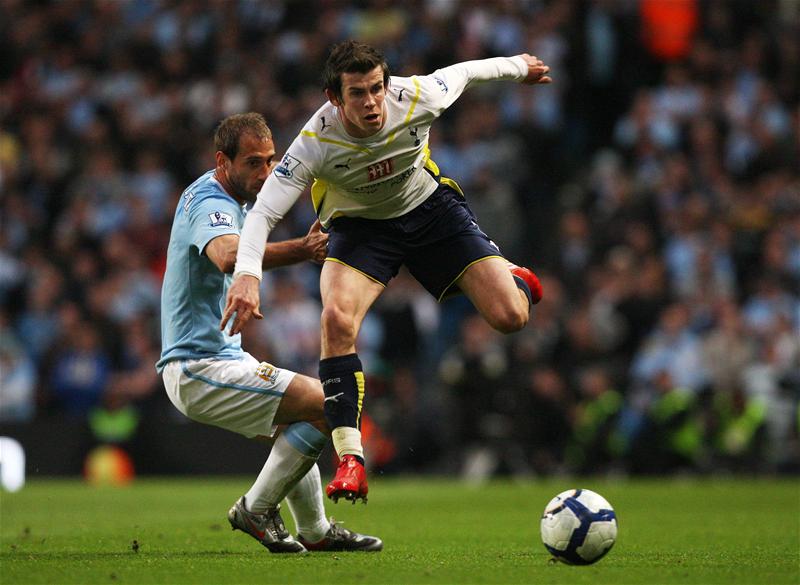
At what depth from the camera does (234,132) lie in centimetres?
734

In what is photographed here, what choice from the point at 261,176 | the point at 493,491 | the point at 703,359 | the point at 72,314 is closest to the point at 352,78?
the point at 261,176

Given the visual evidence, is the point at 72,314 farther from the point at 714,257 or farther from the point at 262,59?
the point at 714,257

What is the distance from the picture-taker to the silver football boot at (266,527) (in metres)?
7.28

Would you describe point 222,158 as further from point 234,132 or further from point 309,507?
point 309,507

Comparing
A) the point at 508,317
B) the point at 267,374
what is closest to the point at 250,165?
the point at 267,374

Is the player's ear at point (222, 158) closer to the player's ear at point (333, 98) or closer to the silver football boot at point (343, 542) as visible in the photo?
the player's ear at point (333, 98)

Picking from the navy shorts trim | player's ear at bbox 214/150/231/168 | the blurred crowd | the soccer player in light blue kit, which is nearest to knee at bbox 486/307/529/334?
the navy shorts trim

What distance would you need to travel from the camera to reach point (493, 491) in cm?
1409

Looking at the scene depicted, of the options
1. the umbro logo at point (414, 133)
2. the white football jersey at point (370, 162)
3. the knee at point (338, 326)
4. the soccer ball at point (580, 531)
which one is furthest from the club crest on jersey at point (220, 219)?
the soccer ball at point (580, 531)

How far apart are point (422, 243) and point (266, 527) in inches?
73.3

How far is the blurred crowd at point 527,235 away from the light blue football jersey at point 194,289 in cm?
907

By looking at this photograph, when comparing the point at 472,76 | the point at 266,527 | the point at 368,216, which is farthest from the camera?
the point at 472,76

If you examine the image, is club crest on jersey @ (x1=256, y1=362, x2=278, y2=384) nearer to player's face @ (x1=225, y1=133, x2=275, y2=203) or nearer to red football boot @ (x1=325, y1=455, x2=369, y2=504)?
red football boot @ (x1=325, y1=455, x2=369, y2=504)

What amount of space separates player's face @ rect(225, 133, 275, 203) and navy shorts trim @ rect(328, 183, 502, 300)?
578 millimetres
